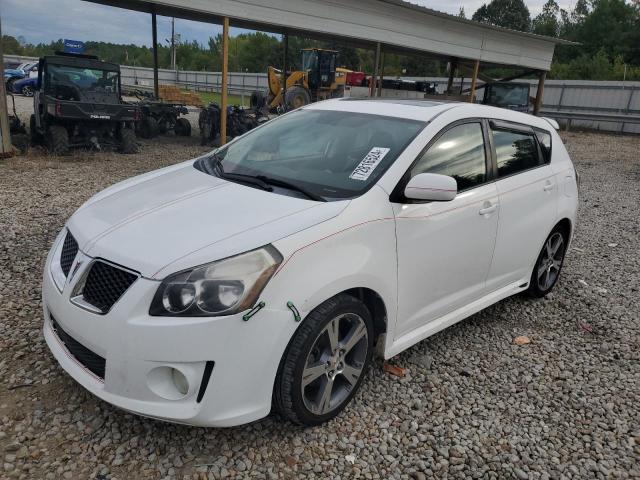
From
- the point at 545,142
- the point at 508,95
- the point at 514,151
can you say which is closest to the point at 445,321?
the point at 514,151

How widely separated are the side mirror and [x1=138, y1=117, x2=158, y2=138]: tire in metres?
12.8

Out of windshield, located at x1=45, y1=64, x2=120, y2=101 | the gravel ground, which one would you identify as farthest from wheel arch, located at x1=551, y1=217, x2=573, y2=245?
windshield, located at x1=45, y1=64, x2=120, y2=101

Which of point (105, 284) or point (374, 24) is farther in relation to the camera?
point (374, 24)

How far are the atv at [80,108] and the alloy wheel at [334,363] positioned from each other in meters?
9.65

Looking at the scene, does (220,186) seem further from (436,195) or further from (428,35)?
(428,35)

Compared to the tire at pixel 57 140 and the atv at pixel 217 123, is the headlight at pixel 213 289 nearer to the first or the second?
the tire at pixel 57 140

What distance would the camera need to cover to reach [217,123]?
530 inches

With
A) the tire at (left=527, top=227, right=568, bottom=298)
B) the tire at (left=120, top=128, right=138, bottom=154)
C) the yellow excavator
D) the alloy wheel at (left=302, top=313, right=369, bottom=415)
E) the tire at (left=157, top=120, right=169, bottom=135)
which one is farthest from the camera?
the yellow excavator

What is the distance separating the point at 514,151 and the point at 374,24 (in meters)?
11.0

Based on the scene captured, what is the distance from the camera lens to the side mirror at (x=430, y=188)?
2791 mm

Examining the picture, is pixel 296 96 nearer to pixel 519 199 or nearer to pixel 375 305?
pixel 519 199

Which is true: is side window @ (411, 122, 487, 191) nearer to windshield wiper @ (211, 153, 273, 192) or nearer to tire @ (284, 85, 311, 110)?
windshield wiper @ (211, 153, 273, 192)

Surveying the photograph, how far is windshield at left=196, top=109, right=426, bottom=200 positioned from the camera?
2938 mm

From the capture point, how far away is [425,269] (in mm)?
3014
